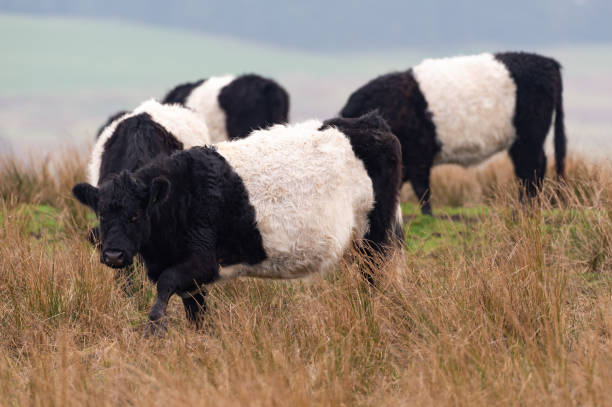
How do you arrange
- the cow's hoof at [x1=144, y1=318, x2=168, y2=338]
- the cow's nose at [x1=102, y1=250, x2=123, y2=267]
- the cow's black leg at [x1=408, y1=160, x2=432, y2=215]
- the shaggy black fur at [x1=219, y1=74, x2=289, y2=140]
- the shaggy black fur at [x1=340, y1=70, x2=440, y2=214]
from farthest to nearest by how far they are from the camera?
the shaggy black fur at [x1=219, y1=74, x2=289, y2=140]
the cow's black leg at [x1=408, y1=160, x2=432, y2=215]
the shaggy black fur at [x1=340, y1=70, x2=440, y2=214]
the cow's hoof at [x1=144, y1=318, x2=168, y2=338]
the cow's nose at [x1=102, y1=250, x2=123, y2=267]

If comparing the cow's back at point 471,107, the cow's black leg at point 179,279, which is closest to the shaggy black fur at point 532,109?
the cow's back at point 471,107

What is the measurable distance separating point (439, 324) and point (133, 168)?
356cm

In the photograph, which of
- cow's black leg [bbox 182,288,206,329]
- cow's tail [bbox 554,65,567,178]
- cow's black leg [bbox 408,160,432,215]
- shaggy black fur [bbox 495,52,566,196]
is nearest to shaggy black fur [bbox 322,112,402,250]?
cow's black leg [bbox 182,288,206,329]

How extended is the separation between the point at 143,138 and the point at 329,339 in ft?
11.8

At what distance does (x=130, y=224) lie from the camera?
5262 mm

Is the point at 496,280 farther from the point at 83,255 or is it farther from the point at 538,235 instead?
the point at 83,255

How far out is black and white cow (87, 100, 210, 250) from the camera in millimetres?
7422

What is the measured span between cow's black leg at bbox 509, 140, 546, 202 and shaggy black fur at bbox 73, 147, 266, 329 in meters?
6.65

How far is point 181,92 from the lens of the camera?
13.8 metres

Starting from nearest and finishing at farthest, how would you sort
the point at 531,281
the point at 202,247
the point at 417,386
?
the point at 417,386, the point at 531,281, the point at 202,247

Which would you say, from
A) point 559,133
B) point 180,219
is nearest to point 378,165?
point 180,219

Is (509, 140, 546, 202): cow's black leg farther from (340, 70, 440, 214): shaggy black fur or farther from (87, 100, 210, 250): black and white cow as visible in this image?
(87, 100, 210, 250): black and white cow

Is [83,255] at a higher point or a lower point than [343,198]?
lower

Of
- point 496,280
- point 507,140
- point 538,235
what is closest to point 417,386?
point 496,280
